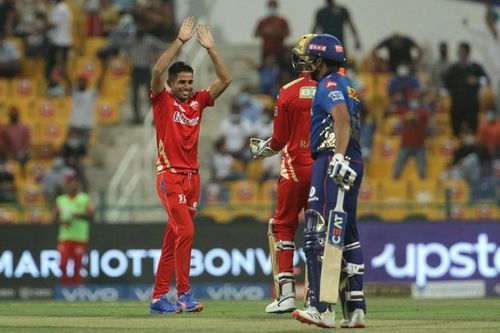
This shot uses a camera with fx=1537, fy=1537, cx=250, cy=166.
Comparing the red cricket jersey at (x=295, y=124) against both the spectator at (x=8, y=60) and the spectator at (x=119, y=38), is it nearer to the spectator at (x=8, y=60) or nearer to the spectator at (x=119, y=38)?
the spectator at (x=119, y=38)

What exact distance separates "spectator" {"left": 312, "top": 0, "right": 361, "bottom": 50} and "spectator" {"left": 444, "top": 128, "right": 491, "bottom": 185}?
10.2 feet

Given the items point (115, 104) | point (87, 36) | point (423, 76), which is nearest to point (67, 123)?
point (115, 104)

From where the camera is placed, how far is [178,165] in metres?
15.0

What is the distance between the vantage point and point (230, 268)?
23.8 meters

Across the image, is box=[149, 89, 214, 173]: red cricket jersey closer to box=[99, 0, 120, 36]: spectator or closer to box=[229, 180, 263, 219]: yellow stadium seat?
box=[229, 180, 263, 219]: yellow stadium seat

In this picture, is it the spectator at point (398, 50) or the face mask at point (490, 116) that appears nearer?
the face mask at point (490, 116)

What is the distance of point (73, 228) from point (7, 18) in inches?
304

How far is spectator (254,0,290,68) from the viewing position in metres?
29.7

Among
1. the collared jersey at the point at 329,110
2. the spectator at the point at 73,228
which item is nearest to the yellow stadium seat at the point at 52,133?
the spectator at the point at 73,228

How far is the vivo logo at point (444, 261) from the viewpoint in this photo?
2333cm

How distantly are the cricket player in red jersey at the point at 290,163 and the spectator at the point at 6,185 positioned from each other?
428 inches

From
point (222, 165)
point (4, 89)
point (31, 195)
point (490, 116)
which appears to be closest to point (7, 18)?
point (4, 89)

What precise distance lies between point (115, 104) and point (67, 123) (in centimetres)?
107

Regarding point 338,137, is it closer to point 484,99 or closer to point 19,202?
point 19,202
